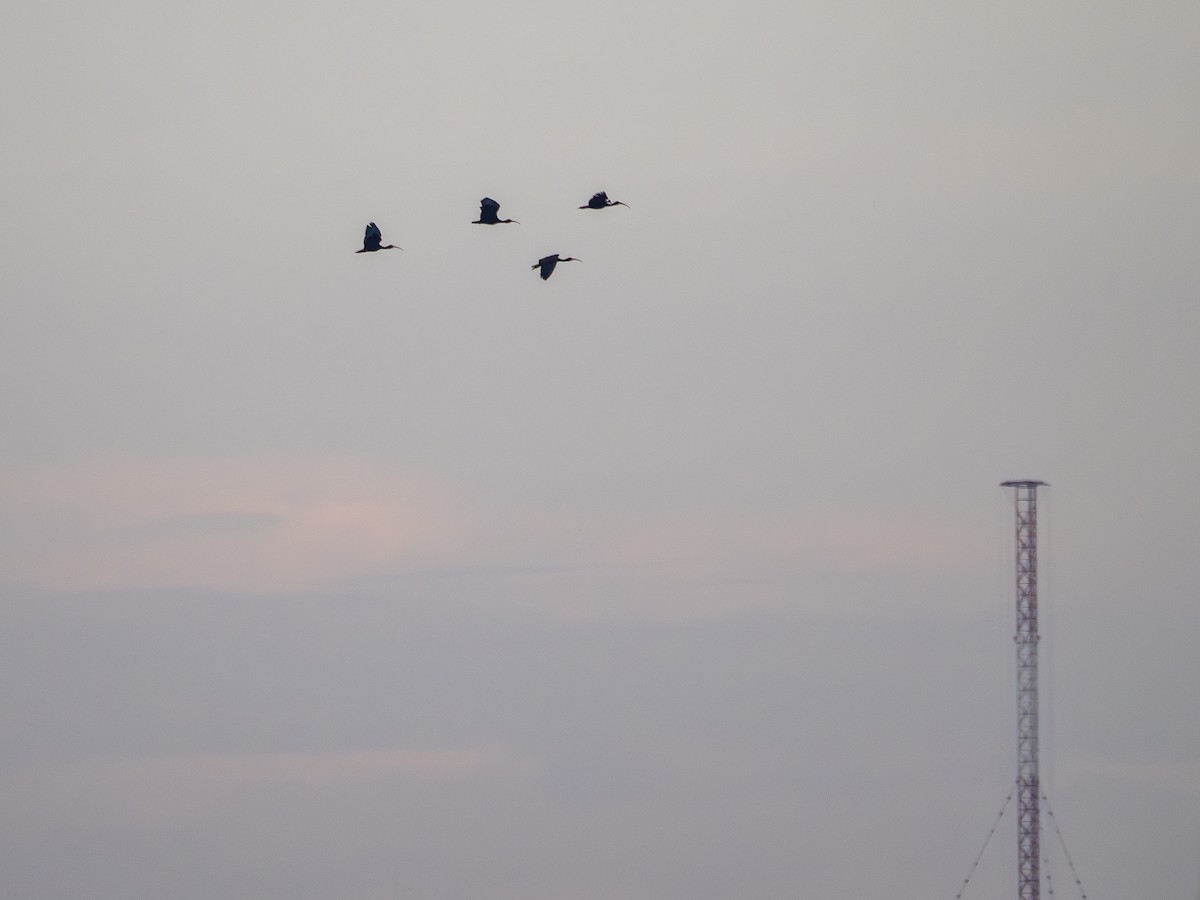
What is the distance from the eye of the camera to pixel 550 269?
379 ft

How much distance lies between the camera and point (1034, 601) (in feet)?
499

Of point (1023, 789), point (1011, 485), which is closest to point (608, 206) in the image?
point (1011, 485)

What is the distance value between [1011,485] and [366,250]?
54235 mm

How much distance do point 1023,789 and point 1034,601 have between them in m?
13.3

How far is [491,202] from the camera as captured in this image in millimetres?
109188

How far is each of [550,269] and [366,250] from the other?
8.96m

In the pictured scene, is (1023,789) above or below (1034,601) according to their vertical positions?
below

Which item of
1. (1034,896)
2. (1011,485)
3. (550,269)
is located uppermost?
(550,269)

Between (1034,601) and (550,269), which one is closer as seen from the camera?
(550,269)

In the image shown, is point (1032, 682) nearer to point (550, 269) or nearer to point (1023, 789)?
point (1023, 789)

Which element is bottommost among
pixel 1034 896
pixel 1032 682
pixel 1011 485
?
pixel 1034 896

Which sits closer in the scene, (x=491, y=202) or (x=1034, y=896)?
(x=491, y=202)

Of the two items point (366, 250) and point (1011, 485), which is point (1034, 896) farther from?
point (366, 250)

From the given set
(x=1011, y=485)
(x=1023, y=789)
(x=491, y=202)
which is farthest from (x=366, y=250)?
(x=1023, y=789)
